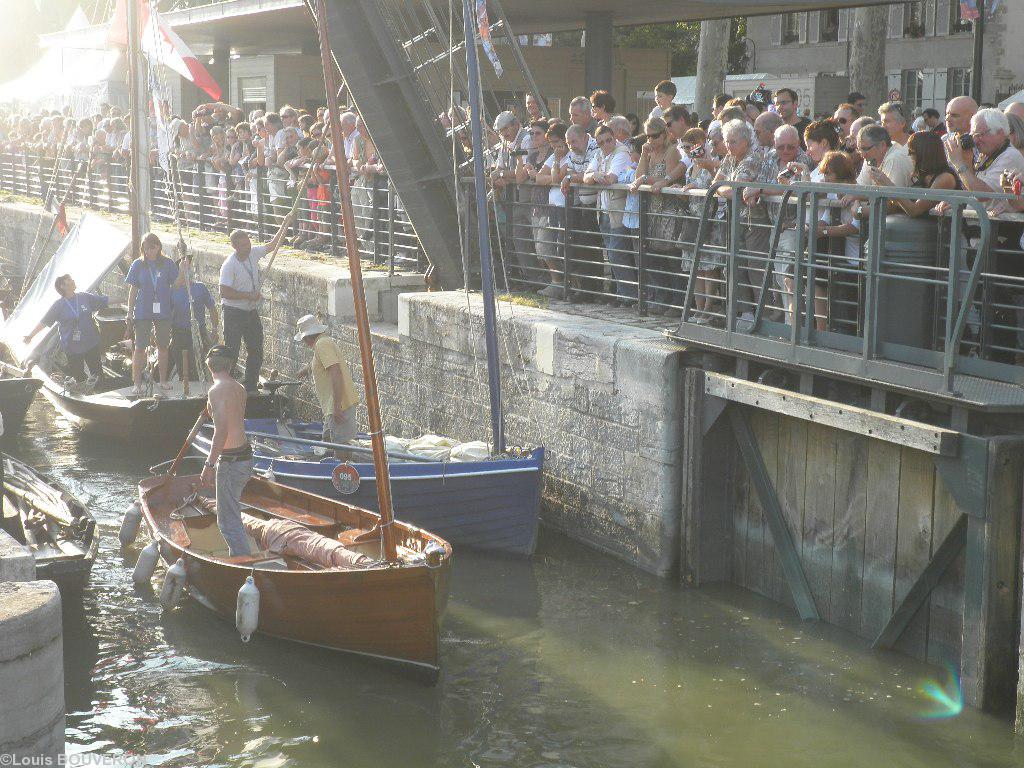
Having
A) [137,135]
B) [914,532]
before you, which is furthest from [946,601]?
[137,135]

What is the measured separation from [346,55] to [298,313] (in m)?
3.76

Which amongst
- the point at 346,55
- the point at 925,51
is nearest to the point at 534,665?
the point at 346,55

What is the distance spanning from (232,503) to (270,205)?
9.73 metres

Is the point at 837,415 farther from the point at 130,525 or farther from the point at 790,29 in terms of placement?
the point at 790,29

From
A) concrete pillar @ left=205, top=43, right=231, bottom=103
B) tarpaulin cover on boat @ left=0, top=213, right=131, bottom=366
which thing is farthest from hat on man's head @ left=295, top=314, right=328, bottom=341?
concrete pillar @ left=205, top=43, right=231, bottom=103

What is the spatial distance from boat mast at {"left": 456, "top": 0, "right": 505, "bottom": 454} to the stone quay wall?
57 cm

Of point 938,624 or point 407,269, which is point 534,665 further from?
point 407,269

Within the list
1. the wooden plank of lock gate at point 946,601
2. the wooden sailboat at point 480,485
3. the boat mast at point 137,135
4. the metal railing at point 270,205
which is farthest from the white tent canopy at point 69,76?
the wooden plank of lock gate at point 946,601

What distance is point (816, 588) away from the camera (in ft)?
32.8

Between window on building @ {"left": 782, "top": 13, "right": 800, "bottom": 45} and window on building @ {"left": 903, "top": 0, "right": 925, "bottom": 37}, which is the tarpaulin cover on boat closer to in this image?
window on building @ {"left": 903, "top": 0, "right": 925, "bottom": 37}

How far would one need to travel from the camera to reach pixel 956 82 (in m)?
36.0

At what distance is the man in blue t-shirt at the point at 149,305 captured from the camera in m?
16.2

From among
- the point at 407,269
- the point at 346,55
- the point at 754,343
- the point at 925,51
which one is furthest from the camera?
the point at 925,51

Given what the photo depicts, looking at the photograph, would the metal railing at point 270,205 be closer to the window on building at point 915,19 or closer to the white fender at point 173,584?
the white fender at point 173,584
